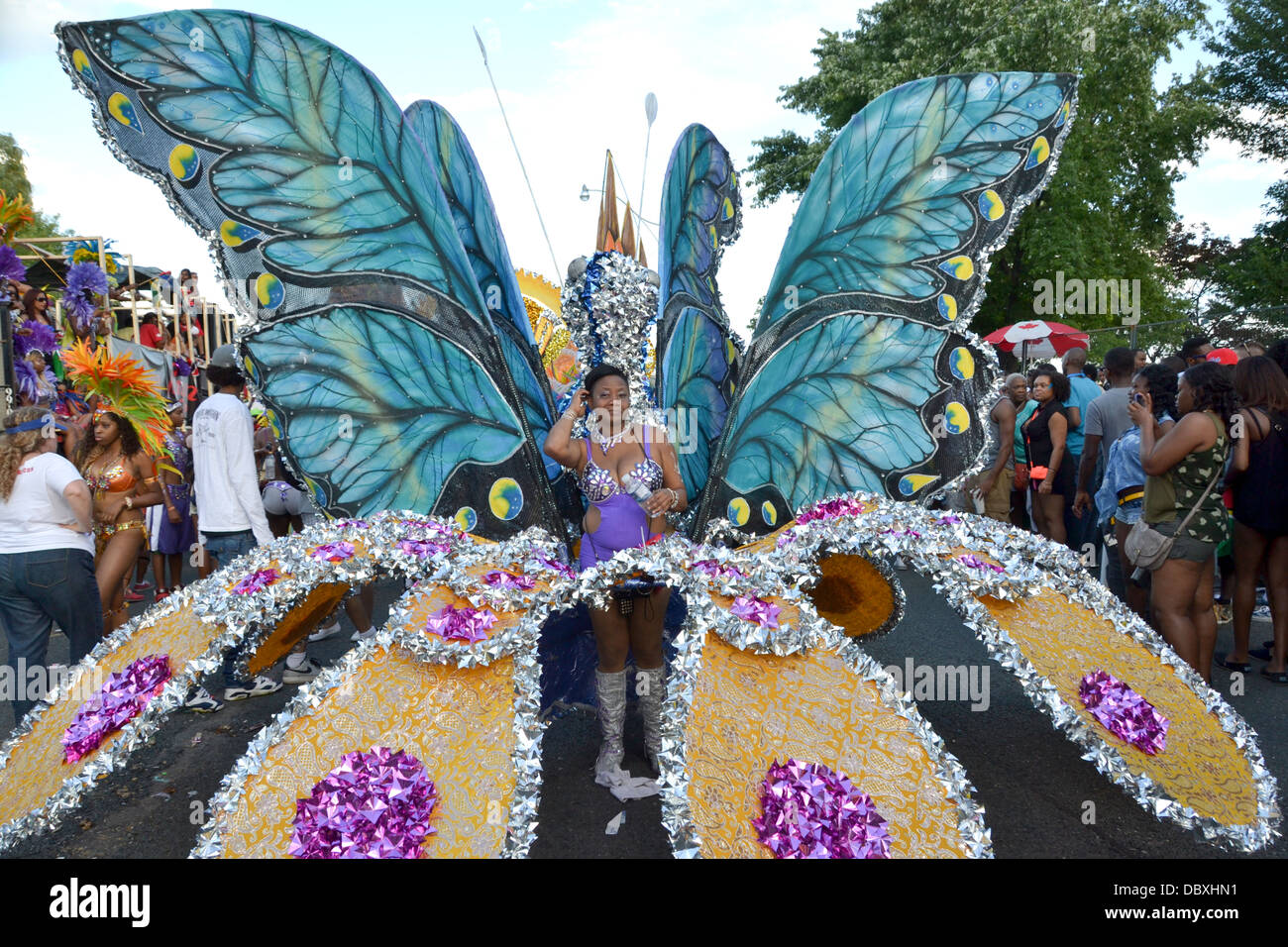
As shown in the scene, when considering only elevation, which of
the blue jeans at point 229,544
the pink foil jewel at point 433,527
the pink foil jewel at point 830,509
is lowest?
the pink foil jewel at point 433,527

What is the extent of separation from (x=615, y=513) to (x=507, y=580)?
70 centimetres

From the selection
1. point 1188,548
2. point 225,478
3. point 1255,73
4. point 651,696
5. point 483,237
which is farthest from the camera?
point 1255,73

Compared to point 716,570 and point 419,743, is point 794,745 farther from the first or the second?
point 419,743

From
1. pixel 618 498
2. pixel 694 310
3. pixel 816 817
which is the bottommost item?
pixel 816 817

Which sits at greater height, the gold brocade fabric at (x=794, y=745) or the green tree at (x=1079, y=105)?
the green tree at (x=1079, y=105)

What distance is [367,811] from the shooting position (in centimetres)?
184

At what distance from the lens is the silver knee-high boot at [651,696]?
9.76 ft

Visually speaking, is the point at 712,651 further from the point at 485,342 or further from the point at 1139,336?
the point at 1139,336

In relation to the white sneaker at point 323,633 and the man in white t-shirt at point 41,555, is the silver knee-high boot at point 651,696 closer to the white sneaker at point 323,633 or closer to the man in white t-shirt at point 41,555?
the man in white t-shirt at point 41,555

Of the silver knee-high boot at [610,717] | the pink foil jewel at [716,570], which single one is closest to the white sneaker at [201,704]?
the silver knee-high boot at [610,717]

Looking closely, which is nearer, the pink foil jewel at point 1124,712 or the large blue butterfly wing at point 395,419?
the pink foil jewel at point 1124,712

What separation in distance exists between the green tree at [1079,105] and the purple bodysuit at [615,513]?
11364 millimetres

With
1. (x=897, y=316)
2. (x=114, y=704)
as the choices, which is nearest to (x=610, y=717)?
(x=114, y=704)
